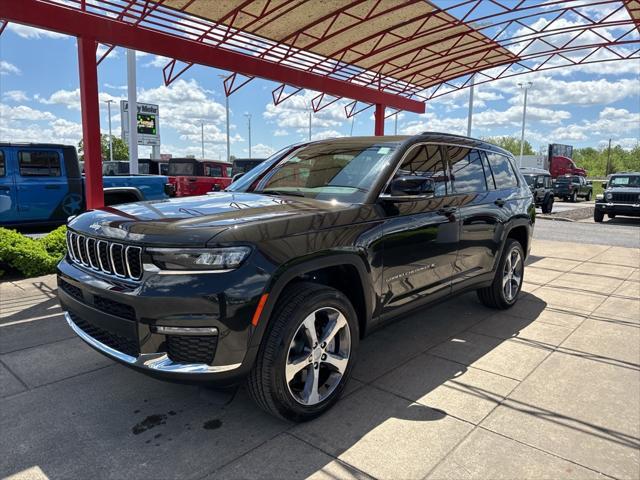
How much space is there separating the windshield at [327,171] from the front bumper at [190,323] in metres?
1.24

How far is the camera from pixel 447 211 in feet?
13.5

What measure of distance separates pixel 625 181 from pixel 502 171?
1587 centimetres

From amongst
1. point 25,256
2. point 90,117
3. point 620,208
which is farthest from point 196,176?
point 620,208

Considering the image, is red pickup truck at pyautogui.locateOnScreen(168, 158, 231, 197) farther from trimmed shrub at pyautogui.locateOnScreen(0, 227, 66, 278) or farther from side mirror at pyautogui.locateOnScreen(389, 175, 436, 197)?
side mirror at pyautogui.locateOnScreen(389, 175, 436, 197)

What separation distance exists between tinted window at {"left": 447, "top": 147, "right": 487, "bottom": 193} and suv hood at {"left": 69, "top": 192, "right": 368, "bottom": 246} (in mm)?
1577

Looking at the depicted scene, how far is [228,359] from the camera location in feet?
8.19

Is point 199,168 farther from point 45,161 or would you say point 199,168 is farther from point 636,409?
point 636,409

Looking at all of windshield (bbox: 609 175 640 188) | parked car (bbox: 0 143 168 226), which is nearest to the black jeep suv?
parked car (bbox: 0 143 168 226)

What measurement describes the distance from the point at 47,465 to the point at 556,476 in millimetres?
2658

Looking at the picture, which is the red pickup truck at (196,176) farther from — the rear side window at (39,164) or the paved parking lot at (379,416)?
the paved parking lot at (379,416)

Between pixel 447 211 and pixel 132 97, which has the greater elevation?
pixel 132 97

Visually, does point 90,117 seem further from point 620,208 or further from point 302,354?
point 620,208

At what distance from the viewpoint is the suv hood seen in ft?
8.38

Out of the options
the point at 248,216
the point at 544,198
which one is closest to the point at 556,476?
the point at 248,216
